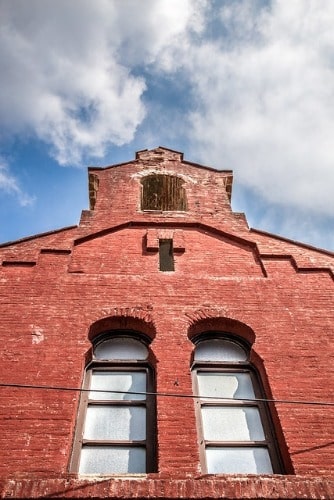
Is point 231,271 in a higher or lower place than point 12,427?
higher

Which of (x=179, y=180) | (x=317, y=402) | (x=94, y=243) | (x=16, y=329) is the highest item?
(x=179, y=180)

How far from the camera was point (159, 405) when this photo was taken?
4984mm

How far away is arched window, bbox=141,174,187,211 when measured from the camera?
448 inches

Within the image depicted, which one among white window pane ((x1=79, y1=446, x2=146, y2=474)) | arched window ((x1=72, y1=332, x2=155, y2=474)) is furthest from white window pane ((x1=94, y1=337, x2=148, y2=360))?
white window pane ((x1=79, y1=446, x2=146, y2=474))

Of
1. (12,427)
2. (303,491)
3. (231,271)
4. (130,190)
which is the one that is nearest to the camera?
(303,491)

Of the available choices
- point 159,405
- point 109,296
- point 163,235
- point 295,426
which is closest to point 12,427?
point 159,405

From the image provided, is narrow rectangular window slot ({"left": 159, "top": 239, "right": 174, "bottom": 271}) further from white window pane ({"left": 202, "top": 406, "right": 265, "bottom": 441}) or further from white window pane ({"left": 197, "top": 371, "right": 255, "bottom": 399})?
white window pane ({"left": 202, "top": 406, "right": 265, "bottom": 441})

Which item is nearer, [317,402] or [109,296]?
[317,402]

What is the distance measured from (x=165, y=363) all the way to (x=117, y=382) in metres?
0.67

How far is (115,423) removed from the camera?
16.7 feet

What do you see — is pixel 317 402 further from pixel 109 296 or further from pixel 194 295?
pixel 109 296

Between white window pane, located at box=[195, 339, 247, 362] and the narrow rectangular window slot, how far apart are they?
1886 mm

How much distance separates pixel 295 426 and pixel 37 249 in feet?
15.4

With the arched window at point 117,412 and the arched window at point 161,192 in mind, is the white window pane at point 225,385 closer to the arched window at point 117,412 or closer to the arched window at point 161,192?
the arched window at point 117,412
